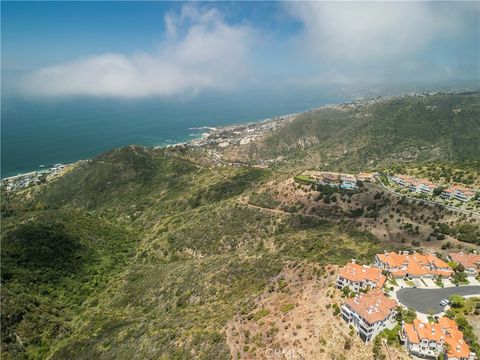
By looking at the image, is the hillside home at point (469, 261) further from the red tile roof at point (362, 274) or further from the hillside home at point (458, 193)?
the hillside home at point (458, 193)

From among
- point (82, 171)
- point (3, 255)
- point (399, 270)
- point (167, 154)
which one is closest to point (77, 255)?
point (3, 255)

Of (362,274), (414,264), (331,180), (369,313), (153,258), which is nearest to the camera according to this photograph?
(369,313)

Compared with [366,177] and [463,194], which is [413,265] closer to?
[463,194]

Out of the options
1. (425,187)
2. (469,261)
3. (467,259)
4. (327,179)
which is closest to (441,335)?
(469,261)

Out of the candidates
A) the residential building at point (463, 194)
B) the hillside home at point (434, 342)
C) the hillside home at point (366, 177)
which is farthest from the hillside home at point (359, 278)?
the hillside home at point (366, 177)

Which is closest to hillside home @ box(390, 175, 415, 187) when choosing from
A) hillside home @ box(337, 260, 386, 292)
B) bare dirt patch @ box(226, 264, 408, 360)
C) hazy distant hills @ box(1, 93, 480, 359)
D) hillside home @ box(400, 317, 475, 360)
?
hazy distant hills @ box(1, 93, 480, 359)
